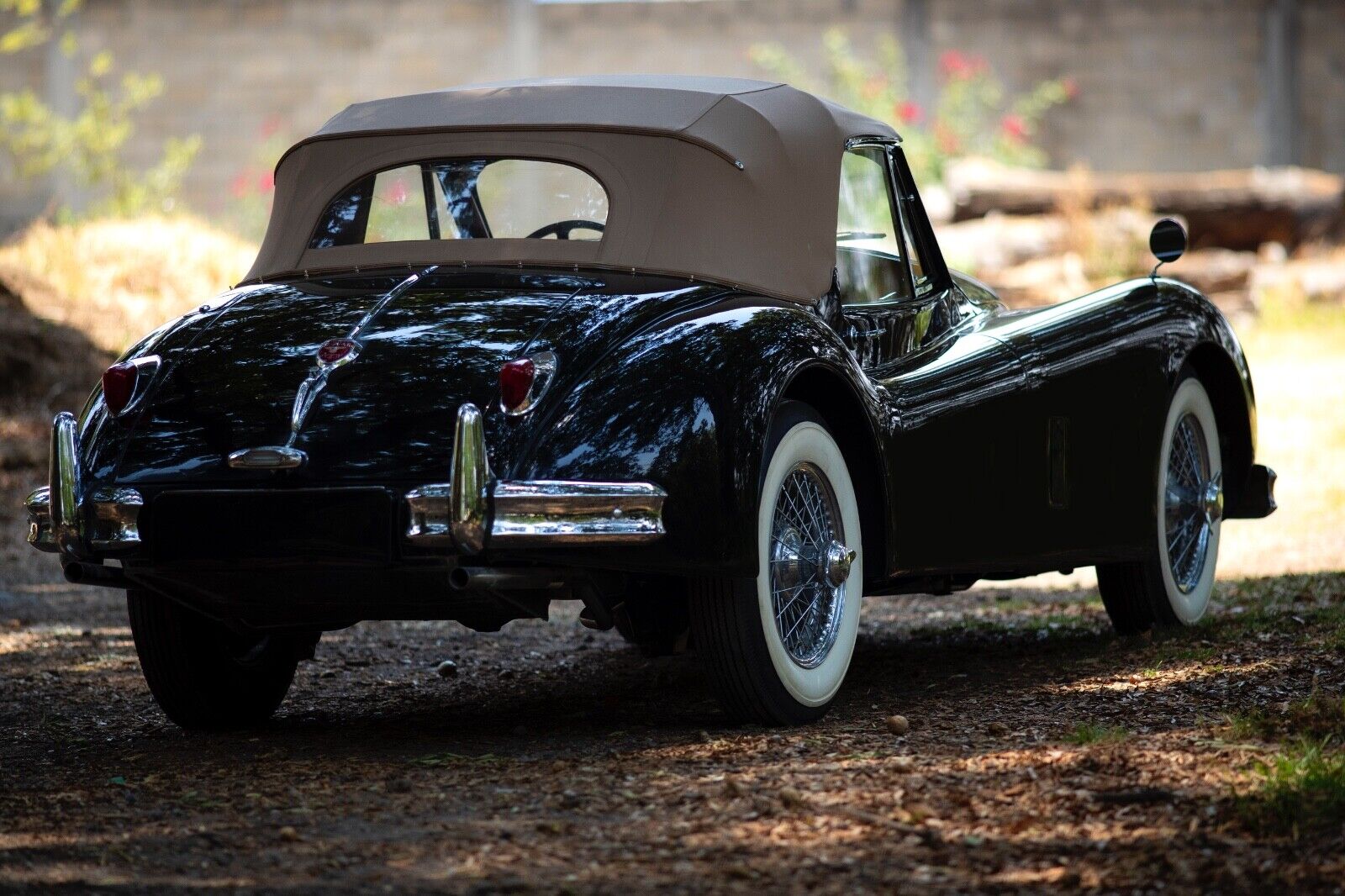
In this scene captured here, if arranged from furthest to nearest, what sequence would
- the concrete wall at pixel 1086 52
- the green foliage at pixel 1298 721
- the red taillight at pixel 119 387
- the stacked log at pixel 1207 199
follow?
the concrete wall at pixel 1086 52 → the stacked log at pixel 1207 199 → the red taillight at pixel 119 387 → the green foliage at pixel 1298 721

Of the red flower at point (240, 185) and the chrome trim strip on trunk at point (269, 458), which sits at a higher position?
the red flower at point (240, 185)

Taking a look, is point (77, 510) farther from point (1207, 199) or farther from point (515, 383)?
point (1207, 199)

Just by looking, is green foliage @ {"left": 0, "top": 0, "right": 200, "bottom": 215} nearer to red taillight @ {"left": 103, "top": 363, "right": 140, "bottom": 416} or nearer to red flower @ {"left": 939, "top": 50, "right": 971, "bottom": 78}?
red flower @ {"left": 939, "top": 50, "right": 971, "bottom": 78}

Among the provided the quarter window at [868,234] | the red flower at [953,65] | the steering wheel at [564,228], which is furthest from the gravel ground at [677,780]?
the red flower at [953,65]

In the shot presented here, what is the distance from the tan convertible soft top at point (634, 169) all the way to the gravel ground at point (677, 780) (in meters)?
1.23

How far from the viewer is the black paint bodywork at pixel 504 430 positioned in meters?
4.02

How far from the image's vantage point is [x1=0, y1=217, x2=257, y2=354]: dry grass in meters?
12.3

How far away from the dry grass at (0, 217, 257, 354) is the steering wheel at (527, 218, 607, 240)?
25.2 feet

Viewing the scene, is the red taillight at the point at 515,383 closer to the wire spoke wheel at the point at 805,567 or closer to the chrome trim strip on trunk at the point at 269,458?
the chrome trim strip on trunk at the point at 269,458

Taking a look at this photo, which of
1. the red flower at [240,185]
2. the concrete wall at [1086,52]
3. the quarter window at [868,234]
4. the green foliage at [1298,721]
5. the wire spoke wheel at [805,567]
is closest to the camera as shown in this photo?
the green foliage at [1298,721]

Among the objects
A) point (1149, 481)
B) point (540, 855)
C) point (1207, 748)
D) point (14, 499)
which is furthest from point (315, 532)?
point (14, 499)

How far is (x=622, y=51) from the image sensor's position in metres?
20.3

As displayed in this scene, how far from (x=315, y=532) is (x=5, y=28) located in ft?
61.7

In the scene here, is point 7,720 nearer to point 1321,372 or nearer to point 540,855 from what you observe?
point 540,855
